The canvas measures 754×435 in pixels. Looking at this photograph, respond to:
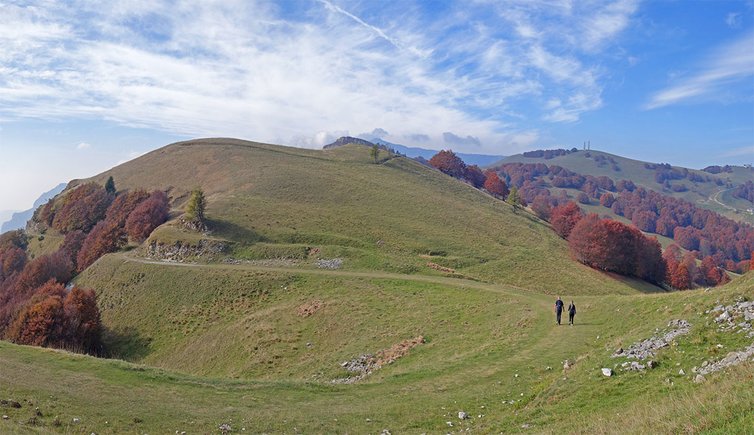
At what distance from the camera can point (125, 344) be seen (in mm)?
49438

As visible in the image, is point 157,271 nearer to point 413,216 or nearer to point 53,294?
point 53,294

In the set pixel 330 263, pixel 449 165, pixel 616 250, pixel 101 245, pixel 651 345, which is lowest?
pixel 616 250

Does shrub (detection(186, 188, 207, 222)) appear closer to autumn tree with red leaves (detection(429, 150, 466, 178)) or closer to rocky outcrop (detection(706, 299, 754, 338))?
rocky outcrop (detection(706, 299, 754, 338))

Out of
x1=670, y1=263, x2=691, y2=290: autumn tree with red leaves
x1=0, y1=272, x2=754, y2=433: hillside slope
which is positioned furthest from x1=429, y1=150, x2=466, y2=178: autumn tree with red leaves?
x1=0, y1=272, x2=754, y2=433: hillside slope

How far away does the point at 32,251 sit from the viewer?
330 ft

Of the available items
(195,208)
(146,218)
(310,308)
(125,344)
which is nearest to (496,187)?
(195,208)

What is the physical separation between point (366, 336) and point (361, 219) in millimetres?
44682

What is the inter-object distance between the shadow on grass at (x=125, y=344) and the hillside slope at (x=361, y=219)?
18.1m

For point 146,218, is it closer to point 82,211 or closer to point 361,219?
point 82,211

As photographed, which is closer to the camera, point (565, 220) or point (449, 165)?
point (565, 220)

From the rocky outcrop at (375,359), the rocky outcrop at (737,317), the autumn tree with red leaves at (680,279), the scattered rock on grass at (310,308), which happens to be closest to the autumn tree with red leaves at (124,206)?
the scattered rock on grass at (310,308)

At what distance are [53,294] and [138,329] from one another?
1473cm

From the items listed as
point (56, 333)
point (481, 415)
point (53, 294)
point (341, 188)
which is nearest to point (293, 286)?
point (56, 333)

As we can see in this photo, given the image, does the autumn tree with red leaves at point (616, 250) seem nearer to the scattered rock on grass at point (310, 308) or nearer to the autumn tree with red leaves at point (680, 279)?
the autumn tree with red leaves at point (680, 279)
